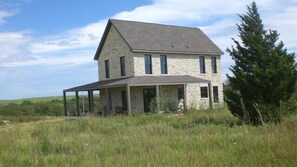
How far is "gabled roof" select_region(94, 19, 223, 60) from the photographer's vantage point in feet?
110

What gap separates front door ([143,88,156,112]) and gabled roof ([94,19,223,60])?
3354 millimetres

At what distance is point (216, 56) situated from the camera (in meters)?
38.9

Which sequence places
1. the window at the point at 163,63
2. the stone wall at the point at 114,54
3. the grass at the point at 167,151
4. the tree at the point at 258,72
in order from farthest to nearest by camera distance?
the window at the point at 163,63 → the stone wall at the point at 114,54 → the tree at the point at 258,72 → the grass at the point at 167,151

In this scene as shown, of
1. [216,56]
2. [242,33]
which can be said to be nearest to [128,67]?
[216,56]

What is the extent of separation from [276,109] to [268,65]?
1813mm

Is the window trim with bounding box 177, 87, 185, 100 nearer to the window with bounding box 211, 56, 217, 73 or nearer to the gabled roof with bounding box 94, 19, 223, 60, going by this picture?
the gabled roof with bounding box 94, 19, 223, 60

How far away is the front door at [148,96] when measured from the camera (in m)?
33.5

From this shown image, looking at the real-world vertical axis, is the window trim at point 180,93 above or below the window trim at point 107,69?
below

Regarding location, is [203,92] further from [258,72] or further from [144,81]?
[258,72]

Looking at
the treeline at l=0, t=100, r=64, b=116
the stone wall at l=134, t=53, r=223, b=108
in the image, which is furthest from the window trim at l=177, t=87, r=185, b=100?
the treeline at l=0, t=100, r=64, b=116

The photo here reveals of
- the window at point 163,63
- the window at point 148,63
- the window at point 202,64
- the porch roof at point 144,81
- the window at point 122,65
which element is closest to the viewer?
the porch roof at point 144,81

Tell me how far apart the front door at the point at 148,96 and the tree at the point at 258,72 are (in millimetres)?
17314

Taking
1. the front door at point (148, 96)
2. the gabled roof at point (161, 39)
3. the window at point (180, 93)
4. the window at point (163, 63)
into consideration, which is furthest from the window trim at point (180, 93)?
the gabled roof at point (161, 39)

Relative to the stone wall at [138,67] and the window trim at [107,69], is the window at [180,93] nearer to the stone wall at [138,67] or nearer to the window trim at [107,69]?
the stone wall at [138,67]
